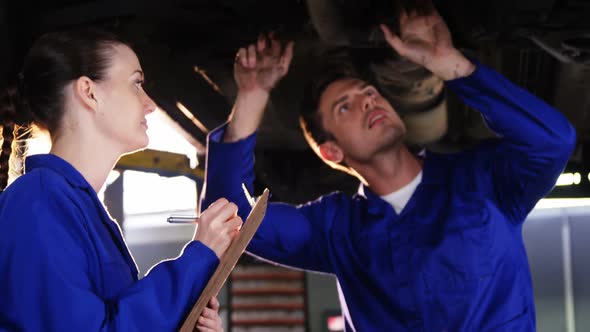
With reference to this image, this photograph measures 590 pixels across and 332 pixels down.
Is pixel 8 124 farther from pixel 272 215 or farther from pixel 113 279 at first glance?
pixel 272 215

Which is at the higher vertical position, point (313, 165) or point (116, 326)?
point (116, 326)

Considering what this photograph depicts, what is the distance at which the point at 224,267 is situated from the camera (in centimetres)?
133

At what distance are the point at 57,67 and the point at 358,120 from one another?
1.22m

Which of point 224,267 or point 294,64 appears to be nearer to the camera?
point 224,267

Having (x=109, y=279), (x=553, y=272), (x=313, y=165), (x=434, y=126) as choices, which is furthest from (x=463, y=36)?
(x=553, y=272)

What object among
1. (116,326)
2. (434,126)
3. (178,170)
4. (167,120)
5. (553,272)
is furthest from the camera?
(553,272)

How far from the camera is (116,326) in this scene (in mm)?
1242

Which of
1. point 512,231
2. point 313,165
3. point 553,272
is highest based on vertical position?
point 512,231

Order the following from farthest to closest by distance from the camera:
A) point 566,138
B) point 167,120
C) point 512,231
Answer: point 167,120, point 512,231, point 566,138

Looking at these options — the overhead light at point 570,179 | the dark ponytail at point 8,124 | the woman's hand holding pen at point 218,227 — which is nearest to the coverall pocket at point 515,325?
the woman's hand holding pen at point 218,227

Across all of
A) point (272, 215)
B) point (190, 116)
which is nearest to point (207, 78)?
point (190, 116)

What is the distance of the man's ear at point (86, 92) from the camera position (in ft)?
4.77

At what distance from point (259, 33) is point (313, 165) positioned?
169cm

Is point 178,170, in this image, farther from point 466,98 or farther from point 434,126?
point 466,98
